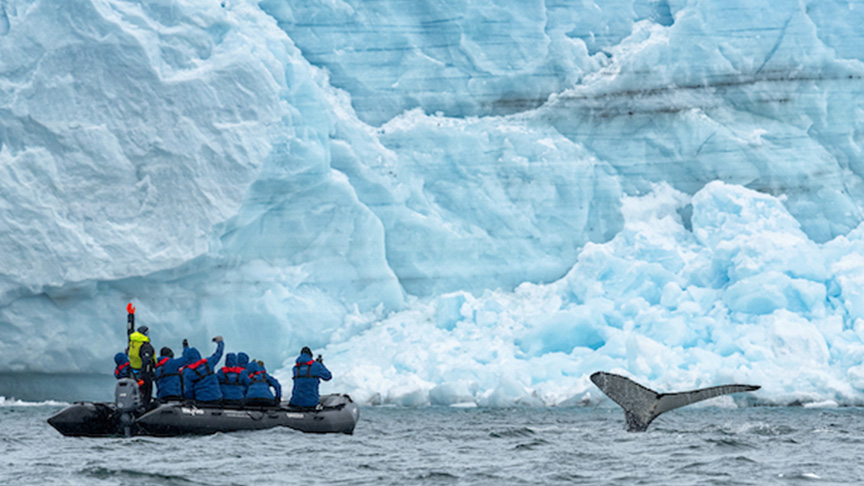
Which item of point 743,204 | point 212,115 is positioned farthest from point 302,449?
point 743,204

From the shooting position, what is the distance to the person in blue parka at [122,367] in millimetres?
14109

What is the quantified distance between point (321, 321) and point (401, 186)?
3060 mm

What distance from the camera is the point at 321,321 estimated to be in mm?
21609

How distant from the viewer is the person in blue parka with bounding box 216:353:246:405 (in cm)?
1405

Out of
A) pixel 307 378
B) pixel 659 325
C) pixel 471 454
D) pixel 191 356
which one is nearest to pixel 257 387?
pixel 307 378

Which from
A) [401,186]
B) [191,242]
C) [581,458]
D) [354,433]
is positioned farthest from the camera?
[401,186]

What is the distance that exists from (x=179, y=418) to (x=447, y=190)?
34.2ft

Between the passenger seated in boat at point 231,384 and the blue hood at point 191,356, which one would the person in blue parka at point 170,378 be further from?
the passenger seated in boat at point 231,384

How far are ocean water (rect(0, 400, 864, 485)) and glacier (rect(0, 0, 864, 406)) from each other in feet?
12.4

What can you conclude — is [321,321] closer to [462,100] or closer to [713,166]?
[462,100]

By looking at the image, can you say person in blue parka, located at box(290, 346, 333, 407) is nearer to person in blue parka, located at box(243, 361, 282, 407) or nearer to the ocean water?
person in blue parka, located at box(243, 361, 282, 407)

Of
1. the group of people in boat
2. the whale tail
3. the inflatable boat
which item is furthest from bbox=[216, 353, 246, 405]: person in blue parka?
the whale tail

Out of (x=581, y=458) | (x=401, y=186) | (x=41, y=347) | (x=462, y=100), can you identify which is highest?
(x=462, y=100)

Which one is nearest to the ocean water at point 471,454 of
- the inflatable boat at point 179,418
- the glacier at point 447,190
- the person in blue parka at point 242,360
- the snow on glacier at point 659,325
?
the inflatable boat at point 179,418
